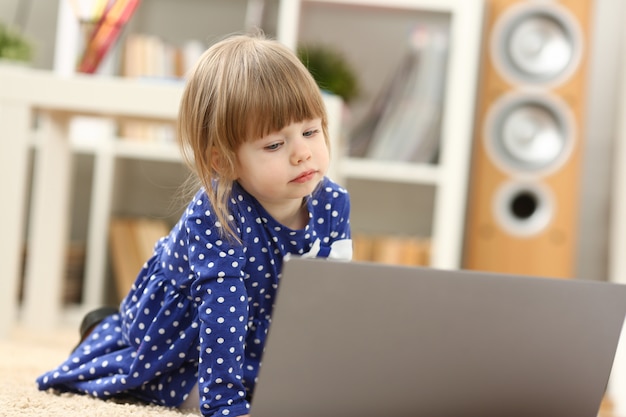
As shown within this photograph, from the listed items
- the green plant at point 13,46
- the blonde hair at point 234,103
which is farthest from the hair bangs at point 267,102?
the green plant at point 13,46

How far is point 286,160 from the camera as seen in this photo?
921 mm

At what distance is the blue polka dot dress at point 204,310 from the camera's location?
88cm

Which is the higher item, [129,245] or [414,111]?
[414,111]

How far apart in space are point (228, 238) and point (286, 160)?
10cm

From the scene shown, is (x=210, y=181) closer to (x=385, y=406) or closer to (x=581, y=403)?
(x=385, y=406)

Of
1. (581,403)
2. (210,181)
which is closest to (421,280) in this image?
(581,403)

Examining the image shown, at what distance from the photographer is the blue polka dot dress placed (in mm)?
878

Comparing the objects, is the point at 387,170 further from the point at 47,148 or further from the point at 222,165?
the point at 222,165

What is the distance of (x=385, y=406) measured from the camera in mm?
771

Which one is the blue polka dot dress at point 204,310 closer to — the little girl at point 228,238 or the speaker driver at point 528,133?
the little girl at point 228,238

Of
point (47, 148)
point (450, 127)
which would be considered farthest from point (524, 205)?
point (47, 148)

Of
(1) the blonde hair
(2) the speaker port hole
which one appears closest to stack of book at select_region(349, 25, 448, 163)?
(2) the speaker port hole

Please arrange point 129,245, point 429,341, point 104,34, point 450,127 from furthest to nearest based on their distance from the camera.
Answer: point 129,245, point 450,127, point 104,34, point 429,341

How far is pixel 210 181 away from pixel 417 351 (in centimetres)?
33
